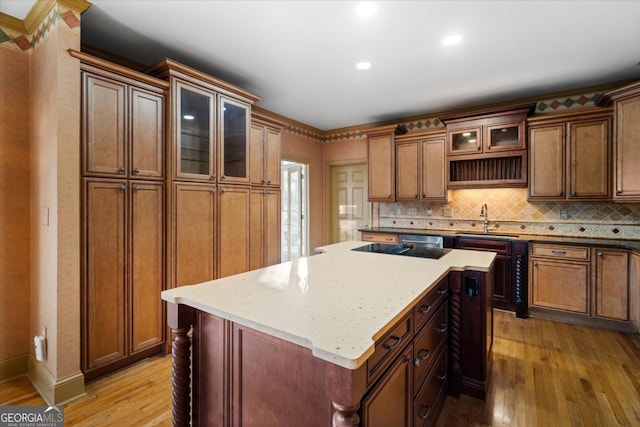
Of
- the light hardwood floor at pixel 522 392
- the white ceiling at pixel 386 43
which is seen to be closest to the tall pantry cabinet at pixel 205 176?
the white ceiling at pixel 386 43

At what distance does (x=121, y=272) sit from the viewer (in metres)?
2.29

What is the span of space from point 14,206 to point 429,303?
2900 mm

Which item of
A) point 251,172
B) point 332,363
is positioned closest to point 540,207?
point 251,172

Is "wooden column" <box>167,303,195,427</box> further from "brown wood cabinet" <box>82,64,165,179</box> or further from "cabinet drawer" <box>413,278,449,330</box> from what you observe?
"brown wood cabinet" <box>82,64,165,179</box>

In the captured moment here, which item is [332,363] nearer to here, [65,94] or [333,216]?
[65,94]

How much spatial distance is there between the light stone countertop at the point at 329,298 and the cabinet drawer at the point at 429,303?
0.10 metres

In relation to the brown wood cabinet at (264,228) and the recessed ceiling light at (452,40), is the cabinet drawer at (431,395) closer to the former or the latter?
the brown wood cabinet at (264,228)

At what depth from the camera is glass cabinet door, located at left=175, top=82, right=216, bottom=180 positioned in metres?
2.57

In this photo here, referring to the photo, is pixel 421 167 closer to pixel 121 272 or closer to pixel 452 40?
pixel 452 40

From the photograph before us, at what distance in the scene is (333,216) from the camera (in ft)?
18.1

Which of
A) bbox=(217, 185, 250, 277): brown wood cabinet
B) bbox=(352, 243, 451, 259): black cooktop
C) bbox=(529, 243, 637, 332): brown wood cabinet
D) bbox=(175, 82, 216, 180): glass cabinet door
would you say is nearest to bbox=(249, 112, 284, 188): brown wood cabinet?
bbox=(217, 185, 250, 277): brown wood cabinet

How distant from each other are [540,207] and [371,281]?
11.0ft

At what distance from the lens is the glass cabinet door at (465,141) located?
12.7 ft

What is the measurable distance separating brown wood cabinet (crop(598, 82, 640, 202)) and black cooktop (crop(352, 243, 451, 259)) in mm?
2030
